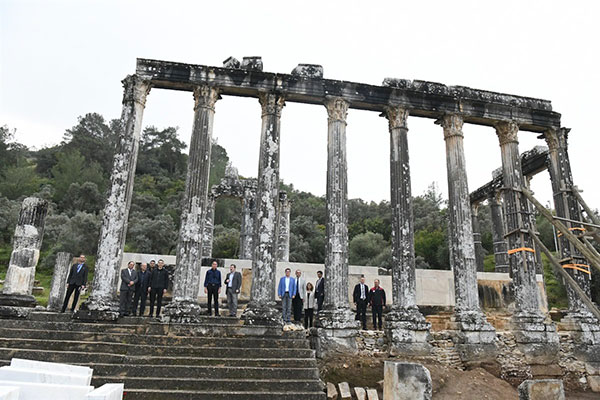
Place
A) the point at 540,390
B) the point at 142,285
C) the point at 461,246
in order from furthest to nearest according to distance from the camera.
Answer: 1. the point at 461,246
2. the point at 142,285
3. the point at 540,390

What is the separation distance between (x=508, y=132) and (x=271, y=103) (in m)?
7.70

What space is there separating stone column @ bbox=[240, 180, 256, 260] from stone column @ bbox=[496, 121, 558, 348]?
10.3 metres

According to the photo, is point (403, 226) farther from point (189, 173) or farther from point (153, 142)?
point (153, 142)

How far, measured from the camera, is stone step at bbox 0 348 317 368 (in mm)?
7383

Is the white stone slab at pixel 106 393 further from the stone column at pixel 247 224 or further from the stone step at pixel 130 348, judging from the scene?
the stone column at pixel 247 224

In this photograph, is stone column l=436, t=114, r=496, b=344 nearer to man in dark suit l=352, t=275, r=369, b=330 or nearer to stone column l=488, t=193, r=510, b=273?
man in dark suit l=352, t=275, r=369, b=330

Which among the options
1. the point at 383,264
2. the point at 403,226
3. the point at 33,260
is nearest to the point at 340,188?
the point at 403,226

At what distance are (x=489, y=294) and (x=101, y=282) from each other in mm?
12470

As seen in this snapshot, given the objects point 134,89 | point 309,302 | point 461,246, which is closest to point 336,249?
point 309,302

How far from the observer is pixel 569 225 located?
39.7ft

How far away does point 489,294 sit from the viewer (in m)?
14.2

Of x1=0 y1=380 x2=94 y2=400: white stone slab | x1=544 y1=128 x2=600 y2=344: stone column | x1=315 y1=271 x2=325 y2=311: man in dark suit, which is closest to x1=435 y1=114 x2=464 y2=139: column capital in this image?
x1=544 y1=128 x2=600 y2=344: stone column

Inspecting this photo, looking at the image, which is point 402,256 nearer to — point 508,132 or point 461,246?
point 461,246

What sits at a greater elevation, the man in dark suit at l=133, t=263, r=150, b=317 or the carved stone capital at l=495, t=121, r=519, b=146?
the carved stone capital at l=495, t=121, r=519, b=146
